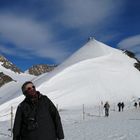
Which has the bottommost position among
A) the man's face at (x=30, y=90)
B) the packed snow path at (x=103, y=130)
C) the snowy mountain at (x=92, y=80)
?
the packed snow path at (x=103, y=130)

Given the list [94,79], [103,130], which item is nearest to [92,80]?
[94,79]

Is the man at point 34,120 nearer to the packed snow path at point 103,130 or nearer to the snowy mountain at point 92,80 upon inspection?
the packed snow path at point 103,130

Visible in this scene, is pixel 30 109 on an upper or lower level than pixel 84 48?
lower

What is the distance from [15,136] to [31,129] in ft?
1.18

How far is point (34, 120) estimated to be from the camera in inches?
249

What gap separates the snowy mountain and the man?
176 feet

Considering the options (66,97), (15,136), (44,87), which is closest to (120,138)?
(15,136)

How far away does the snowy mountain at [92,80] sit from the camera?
2628 inches

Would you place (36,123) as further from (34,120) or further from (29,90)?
(29,90)

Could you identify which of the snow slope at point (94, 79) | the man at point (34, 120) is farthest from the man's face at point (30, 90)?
the snow slope at point (94, 79)

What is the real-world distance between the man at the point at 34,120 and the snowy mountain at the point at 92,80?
53573 mm

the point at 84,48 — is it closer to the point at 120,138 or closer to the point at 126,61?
the point at 126,61

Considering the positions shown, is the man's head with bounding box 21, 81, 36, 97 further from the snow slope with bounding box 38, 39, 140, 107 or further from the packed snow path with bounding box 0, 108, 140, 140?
the snow slope with bounding box 38, 39, 140, 107

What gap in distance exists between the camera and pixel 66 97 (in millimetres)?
65250
